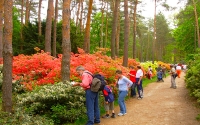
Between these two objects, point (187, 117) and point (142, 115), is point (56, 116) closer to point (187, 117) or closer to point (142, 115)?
point (142, 115)

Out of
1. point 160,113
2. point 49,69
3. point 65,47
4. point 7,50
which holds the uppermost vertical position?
point 65,47

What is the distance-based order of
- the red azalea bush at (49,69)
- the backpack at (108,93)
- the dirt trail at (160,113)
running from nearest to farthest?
the dirt trail at (160,113), the backpack at (108,93), the red azalea bush at (49,69)

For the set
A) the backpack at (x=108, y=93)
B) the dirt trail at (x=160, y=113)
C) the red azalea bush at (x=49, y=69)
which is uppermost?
the red azalea bush at (x=49, y=69)

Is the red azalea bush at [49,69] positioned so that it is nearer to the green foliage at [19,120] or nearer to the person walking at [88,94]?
the person walking at [88,94]

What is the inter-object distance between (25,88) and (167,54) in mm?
52368

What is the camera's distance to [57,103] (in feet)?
22.5

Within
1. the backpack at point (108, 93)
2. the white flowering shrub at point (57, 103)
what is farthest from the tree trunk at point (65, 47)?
the backpack at point (108, 93)

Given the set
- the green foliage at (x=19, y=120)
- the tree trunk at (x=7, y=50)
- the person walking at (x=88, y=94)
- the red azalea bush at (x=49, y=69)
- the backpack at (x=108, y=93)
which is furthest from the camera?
the red azalea bush at (x=49, y=69)

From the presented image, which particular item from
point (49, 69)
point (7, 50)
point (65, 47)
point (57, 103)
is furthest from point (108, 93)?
point (49, 69)

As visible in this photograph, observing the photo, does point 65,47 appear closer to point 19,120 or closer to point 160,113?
point 19,120

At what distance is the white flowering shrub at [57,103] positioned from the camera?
6574 millimetres

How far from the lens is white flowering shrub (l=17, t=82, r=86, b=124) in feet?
21.6

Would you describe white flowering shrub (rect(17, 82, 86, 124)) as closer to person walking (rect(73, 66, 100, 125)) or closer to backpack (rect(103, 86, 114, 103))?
person walking (rect(73, 66, 100, 125))

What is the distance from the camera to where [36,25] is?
21.9 meters
